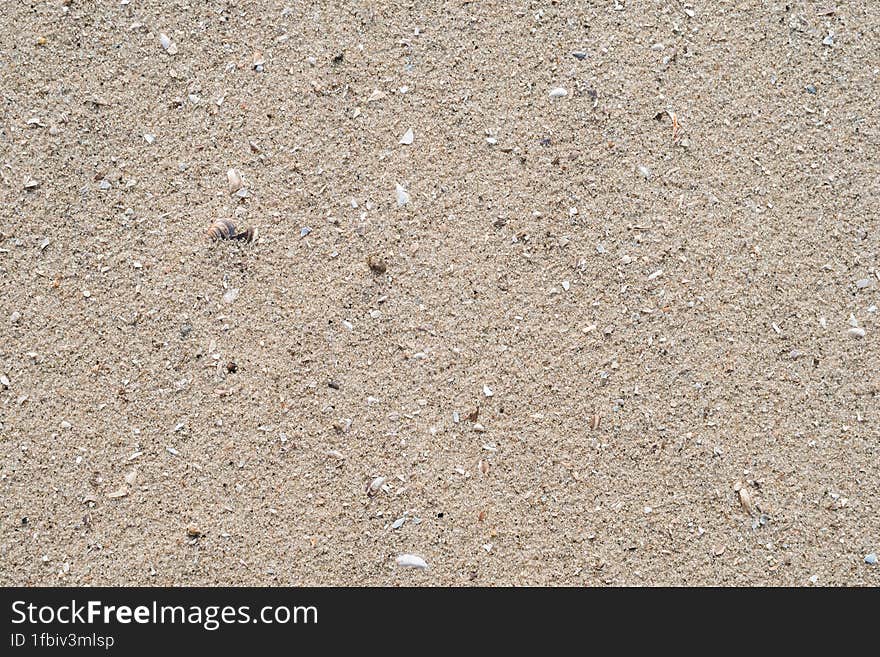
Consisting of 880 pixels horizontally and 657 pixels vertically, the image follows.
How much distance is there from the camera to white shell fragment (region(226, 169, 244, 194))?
2.11 meters

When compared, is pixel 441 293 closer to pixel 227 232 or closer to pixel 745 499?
pixel 227 232

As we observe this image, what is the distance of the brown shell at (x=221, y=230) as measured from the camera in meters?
2.08

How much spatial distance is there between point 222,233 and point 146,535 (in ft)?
2.56

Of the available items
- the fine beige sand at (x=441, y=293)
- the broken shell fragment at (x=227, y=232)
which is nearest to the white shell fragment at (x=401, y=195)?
the fine beige sand at (x=441, y=293)

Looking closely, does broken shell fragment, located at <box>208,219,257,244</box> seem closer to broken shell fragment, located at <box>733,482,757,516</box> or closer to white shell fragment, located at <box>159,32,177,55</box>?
white shell fragment, located at <box>159,32,177,55</box>

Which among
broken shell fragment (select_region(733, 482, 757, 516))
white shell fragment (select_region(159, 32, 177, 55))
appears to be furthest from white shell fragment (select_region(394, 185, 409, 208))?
broken shell fragment (select_region(733, 482, 757, 516))

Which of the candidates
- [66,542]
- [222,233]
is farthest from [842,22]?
[66,542]

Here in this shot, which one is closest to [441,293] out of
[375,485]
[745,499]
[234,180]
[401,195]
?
[401,195]

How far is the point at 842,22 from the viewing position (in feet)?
7.25

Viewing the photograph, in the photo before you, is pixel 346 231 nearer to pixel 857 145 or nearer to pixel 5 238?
pixel 5 238

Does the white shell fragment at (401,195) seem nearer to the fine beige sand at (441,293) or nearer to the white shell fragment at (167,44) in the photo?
the fine beige sand at (441,293)

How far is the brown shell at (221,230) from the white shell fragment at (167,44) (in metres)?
0.49

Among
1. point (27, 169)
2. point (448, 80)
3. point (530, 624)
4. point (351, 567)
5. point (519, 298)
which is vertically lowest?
point (530, 624)

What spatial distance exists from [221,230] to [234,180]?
0.14 metres
